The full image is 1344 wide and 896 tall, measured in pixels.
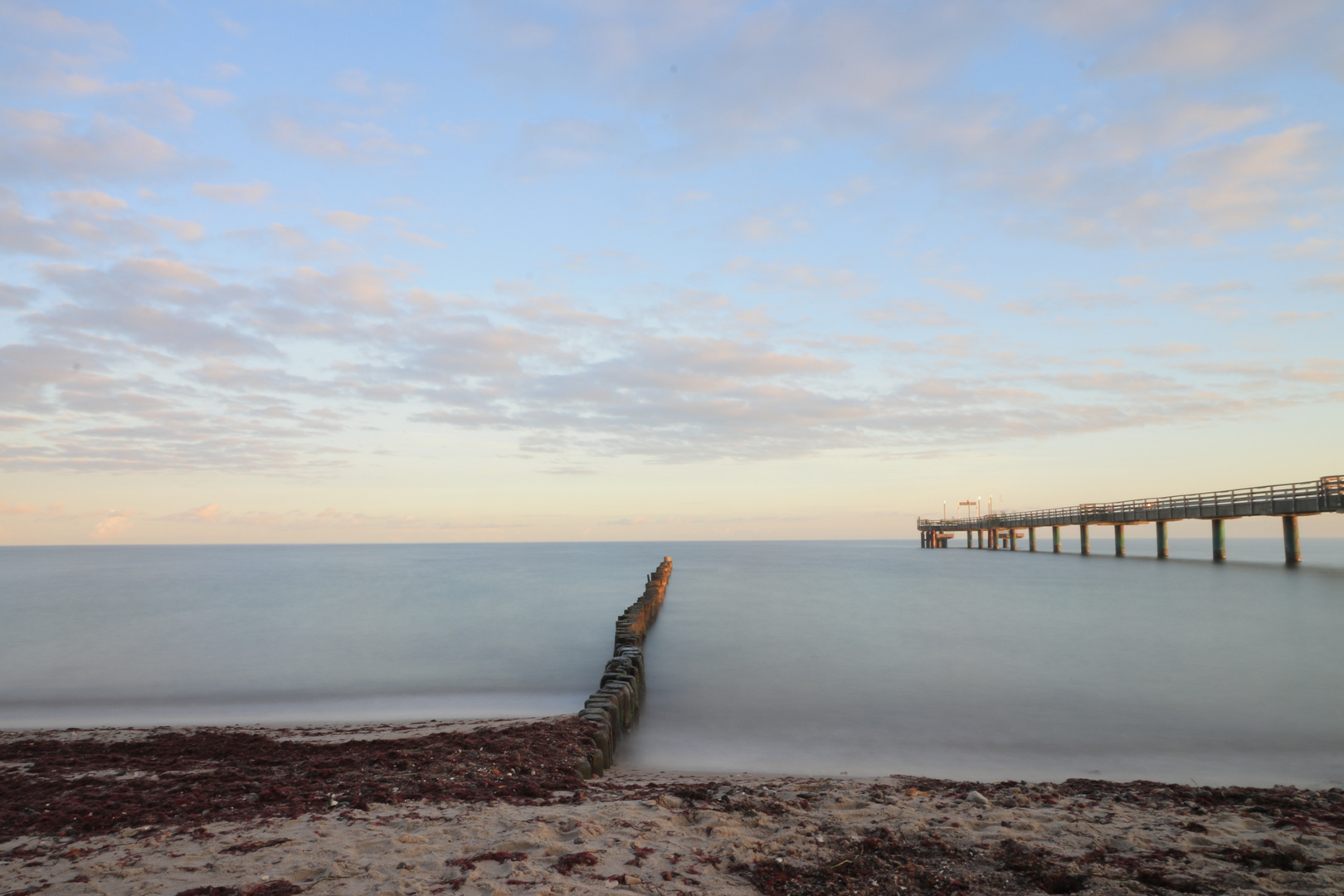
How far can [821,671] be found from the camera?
14.8 m

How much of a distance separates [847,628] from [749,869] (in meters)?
17.8

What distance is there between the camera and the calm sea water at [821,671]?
368 inches

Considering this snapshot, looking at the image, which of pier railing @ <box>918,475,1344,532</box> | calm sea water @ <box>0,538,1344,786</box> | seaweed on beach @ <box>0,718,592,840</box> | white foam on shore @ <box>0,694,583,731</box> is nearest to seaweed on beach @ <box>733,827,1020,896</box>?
seaweed on beach @ <box>0,718,592,840</box>

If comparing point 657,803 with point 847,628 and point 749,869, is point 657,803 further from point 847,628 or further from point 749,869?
point 847,628

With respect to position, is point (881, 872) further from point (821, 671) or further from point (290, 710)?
point (290, 710)

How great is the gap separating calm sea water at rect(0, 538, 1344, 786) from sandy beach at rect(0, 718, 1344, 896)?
2.49 meters

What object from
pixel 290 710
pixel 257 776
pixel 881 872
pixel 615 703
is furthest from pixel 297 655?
pixel 881 872

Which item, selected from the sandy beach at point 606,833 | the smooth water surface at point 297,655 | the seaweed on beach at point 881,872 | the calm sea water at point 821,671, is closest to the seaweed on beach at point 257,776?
the sandy beach at point 606,833

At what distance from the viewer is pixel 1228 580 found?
30.7m

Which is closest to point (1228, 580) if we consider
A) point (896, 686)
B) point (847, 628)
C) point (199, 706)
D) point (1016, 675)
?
point (847, 628)

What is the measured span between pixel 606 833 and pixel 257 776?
4021 mm

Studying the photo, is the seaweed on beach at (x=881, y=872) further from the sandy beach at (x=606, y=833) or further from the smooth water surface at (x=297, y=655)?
the smooth water surface at (x=297, y=655)

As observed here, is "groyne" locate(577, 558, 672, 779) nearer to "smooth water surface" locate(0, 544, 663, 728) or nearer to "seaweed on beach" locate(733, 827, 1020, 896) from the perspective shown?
"smooth water surface" locate(0, 544, 663, 728)

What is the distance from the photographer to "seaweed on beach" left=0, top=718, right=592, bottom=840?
18.8 ft
